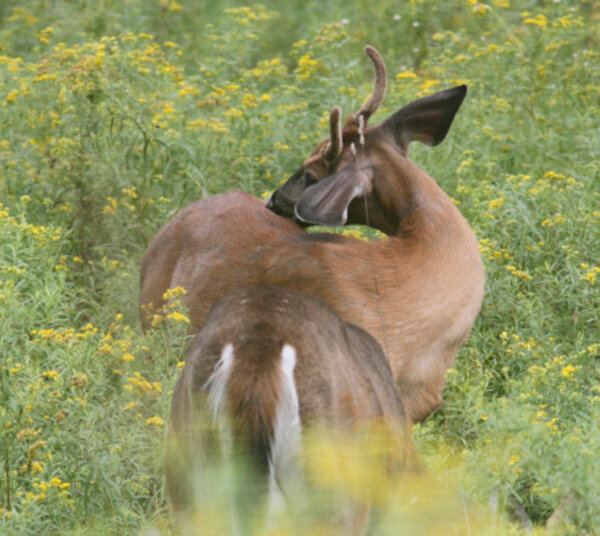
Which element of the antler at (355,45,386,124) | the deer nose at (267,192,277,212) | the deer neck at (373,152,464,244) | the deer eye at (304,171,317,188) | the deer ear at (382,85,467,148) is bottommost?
the deer nose at (267,192,277,212)

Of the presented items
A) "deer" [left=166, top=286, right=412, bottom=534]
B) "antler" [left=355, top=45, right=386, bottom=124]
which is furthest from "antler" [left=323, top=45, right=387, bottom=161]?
"deer" [left=166, top=286, right=412, bottom=534]

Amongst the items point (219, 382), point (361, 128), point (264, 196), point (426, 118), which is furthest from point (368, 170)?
point (219, 382)

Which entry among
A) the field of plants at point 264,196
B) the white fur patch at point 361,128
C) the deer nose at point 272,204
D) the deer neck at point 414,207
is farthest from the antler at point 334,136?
the field of plants at point 264,196

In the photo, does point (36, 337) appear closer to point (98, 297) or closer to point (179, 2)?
point (98, 297)

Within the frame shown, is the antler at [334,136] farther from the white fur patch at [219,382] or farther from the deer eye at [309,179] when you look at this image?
the white fur patch at [219,382]

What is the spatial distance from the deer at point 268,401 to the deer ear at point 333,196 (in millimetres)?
1646

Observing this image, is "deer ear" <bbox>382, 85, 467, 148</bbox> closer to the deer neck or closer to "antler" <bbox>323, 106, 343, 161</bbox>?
the deer neck

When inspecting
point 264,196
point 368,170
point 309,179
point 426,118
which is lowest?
point 264,196

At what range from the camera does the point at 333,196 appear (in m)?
6.07

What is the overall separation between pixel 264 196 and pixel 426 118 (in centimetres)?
135

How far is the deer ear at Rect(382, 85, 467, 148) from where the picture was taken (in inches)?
250

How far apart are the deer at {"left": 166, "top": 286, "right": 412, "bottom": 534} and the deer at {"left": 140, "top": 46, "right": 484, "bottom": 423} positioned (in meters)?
1.13

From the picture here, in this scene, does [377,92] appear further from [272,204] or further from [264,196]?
[264,196]

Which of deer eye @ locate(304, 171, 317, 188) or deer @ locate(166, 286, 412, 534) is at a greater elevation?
deer @ locate(166, 286, 412, 534)
